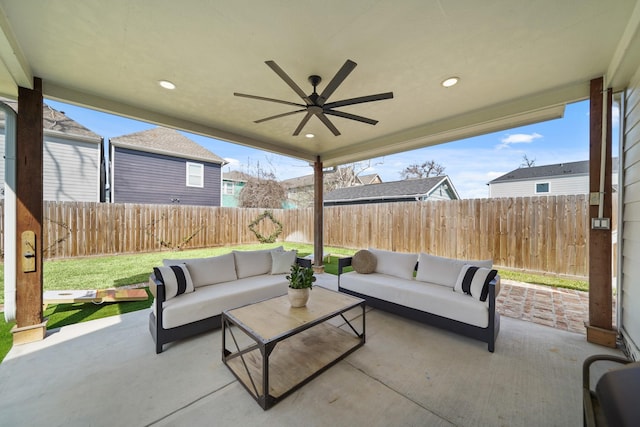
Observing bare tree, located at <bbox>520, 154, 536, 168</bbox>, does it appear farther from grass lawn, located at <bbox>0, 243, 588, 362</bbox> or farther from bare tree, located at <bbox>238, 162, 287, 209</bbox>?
bare tree, located at <bbox>238, 162, 287, 209</bbox>

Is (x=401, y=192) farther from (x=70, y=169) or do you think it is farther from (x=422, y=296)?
(x=70, y=169)

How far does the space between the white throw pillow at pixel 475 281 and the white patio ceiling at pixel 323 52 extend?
224cm

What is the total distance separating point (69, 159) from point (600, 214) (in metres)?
12.6

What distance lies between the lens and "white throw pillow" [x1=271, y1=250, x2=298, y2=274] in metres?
3.96

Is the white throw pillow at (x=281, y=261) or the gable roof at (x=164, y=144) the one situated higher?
the gable roof at (x=164, y=144)

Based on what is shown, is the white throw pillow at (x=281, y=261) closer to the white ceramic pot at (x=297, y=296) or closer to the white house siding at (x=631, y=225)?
the white ceramic pot at (x=297, y=296)

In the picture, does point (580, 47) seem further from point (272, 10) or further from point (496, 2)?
point (272, 10)

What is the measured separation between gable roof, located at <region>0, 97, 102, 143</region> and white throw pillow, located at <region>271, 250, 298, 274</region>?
8.66 meters

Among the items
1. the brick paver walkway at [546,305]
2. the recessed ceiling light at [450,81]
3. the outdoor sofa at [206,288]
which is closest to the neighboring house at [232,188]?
the outdoor sofa at [206,288]

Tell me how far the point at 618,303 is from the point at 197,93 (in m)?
5.66

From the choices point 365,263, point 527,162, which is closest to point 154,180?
point 365,263

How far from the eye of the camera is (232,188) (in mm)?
13820

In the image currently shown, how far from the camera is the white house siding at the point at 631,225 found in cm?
237

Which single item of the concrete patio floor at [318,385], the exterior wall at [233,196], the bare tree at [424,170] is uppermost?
the bare tree at [424,170]
